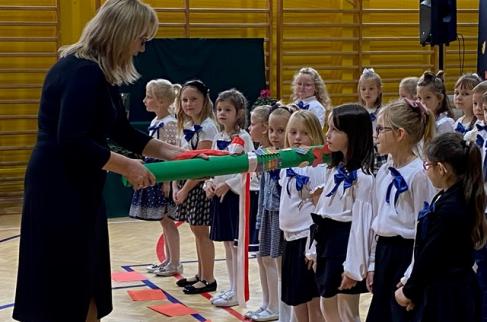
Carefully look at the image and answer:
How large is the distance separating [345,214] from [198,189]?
206 cm

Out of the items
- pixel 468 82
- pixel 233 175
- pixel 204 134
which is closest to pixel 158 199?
pixel 204 134

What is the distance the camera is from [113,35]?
276 cm

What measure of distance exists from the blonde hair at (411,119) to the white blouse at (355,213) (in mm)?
269

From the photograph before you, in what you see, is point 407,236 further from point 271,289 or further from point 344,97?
point 344,97

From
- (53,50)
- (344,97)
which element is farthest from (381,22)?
(53,50)

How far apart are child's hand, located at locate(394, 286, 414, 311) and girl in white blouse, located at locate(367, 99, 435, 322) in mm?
72

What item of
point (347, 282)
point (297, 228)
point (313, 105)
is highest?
point (313, 105)

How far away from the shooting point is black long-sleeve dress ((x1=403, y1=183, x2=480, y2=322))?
9.14ft

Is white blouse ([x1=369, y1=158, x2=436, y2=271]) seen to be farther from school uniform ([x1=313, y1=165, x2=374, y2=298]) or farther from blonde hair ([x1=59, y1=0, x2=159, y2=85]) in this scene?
blonde hair ([x1=59, y1=0, x2=159, y2=85])

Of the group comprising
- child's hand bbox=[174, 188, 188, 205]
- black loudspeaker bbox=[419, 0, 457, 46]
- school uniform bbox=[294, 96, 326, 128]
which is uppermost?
black loudspeaker bbox=[419, 0, 457, 46]

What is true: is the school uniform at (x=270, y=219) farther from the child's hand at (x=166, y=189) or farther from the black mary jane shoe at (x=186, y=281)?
the child's hand at (x=166, y=189)

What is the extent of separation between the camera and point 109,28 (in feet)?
9.05

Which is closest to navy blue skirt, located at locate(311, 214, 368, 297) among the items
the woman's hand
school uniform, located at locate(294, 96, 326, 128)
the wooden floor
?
the woman's hand

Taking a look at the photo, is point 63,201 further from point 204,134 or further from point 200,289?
point 200,289
